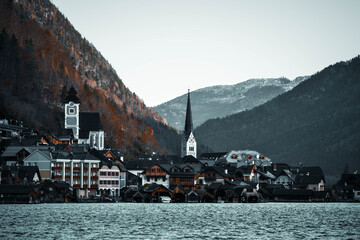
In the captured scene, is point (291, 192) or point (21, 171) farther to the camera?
point (291, 192)

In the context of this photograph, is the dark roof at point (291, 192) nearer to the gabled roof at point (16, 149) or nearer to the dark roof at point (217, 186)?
the dark roof at point (217, 186)

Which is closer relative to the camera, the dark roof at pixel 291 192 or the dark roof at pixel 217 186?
the dark roof at pixel 217 186

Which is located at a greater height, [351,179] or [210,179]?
[351,179]

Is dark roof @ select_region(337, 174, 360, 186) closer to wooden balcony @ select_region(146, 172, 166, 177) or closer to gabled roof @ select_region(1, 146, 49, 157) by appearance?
wooden balcony @ select_region(146, 172, 166, 177)

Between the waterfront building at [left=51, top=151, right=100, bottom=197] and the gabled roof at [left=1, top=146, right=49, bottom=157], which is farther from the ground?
the gabled roof at [left=1, top=146, right=49, bottom=157]

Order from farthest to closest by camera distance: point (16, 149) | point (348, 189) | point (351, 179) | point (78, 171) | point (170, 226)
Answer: point (351, 179) < point (348, 189) < point (16, 149) < point (78, 171) < point (170, 226)

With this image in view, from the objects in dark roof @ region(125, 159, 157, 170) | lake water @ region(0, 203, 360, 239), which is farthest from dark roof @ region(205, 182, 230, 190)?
lake water @ region(0, 203, 360, 239)

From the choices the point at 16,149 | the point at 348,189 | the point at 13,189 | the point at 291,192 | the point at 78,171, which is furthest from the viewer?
the point at 348,189

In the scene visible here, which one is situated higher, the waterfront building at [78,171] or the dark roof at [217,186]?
the waterfront building at [78,171]

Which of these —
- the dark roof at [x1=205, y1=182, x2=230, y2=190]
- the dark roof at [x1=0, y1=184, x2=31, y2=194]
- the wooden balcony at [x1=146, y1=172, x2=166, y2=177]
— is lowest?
the dark roof at [x1=0, y1=184, x2=31, y2=194]

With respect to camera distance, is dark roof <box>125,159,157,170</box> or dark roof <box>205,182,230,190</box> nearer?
dark roof <box>205,182,230,190</box>

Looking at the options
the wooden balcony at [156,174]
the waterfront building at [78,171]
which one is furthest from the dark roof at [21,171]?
the wooden balcony at [156,174]

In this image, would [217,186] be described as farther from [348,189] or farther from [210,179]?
[348,189]

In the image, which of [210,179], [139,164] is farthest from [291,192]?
[139,164]
